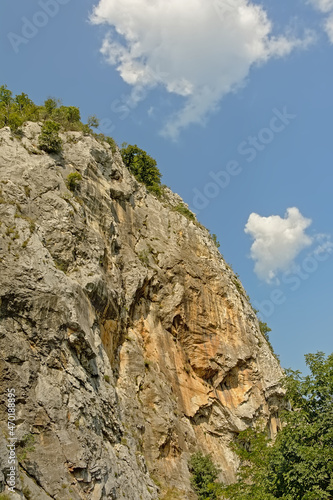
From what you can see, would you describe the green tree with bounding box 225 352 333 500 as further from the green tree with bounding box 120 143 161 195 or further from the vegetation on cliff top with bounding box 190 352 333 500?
the green tree with bounding box 120 143 161 195

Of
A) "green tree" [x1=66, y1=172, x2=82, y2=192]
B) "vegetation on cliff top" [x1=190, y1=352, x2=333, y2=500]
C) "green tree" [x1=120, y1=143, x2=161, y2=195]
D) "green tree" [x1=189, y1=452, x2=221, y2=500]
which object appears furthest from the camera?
"green tree" [x1=120, y1=143, x2=161, y2=195]

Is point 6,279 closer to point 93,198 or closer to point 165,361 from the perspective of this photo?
point 93,198

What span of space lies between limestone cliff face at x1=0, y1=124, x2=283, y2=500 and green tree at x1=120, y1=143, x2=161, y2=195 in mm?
5498

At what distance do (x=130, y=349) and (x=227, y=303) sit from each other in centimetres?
1402

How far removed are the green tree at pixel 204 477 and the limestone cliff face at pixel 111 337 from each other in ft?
2.21

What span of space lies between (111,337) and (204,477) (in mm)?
10240

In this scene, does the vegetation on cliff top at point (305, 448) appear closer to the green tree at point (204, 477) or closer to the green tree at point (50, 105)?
the green tree at point (204, 477)

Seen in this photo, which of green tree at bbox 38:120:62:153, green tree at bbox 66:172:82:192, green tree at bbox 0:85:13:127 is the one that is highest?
green tree at bbox 0:85:13:127

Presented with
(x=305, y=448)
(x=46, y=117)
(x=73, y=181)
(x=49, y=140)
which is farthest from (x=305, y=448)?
(x=46, y=117)

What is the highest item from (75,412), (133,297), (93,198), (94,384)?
(93,198)

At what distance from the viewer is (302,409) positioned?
52.4ft

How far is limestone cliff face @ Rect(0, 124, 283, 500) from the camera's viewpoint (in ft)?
53.8

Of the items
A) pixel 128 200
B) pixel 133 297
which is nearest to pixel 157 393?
pixel 133 297

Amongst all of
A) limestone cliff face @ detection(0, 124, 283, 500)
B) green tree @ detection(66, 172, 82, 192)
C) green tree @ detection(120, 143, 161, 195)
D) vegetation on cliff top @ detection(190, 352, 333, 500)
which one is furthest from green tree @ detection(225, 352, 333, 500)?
green tree @ detection(120, 143, 161, 195)
